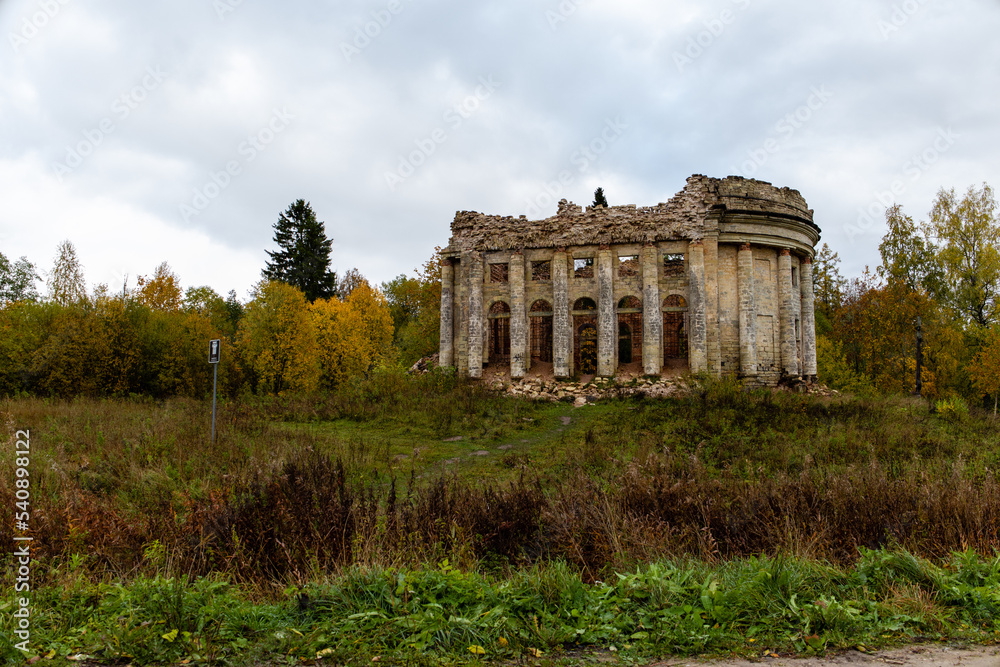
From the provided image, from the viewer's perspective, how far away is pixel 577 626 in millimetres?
4527

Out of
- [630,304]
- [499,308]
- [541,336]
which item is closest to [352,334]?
[499,308]

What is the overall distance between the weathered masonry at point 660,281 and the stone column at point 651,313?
4 cm

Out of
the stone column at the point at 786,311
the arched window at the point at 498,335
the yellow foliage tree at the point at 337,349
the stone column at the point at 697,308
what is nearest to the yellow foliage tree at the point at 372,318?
the yellow foliage tree at the point at 337,349

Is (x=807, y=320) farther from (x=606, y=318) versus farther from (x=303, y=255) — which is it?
(x=303, y=255)

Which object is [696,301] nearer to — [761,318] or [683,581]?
[761,318]

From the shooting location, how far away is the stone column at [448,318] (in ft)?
95.7

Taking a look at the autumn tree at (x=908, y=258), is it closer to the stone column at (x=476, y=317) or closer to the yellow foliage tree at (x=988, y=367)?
the yellow foliage tree at (x=988, y=367)

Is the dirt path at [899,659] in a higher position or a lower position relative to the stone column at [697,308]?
lower

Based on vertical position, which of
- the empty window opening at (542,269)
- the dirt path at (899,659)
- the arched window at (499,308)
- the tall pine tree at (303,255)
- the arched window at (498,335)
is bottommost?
the dirt path at (899,659)

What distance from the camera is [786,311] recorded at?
87.8ft

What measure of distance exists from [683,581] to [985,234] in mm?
38010

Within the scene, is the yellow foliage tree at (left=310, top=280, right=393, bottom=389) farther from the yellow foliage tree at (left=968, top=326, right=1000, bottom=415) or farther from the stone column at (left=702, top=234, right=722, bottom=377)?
the yellow foliage tree at (left=968, top=326, right=1000, bottom=415)

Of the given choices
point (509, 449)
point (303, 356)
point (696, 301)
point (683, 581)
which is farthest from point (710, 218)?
point (683, 581)

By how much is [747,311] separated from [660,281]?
149 inches
